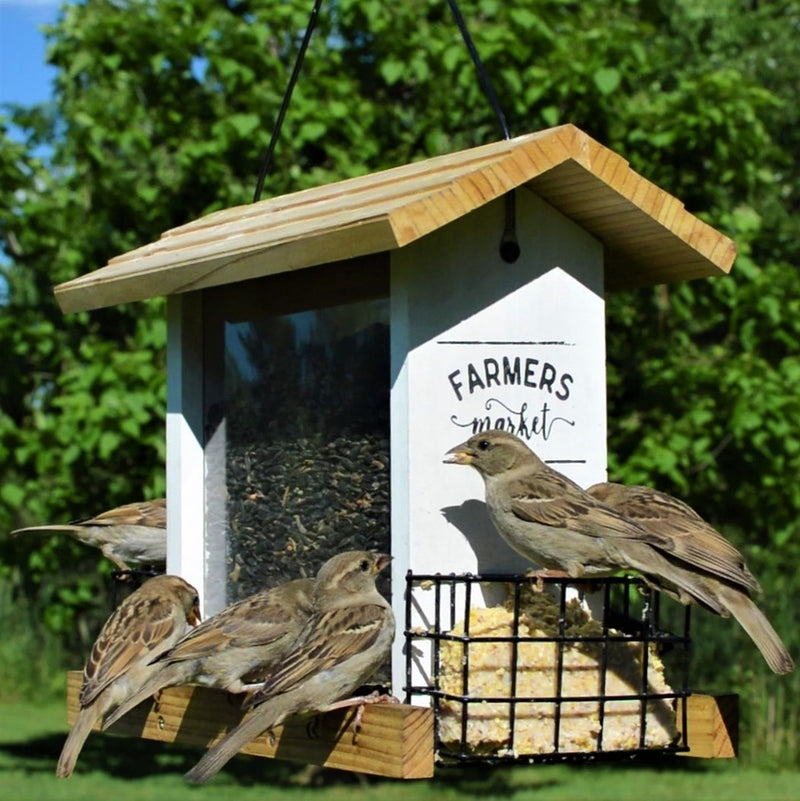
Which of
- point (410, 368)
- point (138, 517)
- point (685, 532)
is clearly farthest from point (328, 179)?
point (685, 532)

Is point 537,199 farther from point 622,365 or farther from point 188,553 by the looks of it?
point 622,365

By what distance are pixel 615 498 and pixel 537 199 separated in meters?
1.07

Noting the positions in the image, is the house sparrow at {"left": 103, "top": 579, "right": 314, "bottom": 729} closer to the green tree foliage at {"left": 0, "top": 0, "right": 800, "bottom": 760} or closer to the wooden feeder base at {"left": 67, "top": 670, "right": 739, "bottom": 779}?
the wooden feeder base at {"left": 67, "top": 670, "right": 739, "bottom": 779}

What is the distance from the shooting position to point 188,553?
5.98m

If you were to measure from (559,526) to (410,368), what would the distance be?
69 cm

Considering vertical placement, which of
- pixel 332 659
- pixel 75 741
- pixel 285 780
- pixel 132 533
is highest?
pixel 132 533

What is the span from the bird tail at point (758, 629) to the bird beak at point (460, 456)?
36.2 inches

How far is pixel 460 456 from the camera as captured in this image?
4836 millimetres

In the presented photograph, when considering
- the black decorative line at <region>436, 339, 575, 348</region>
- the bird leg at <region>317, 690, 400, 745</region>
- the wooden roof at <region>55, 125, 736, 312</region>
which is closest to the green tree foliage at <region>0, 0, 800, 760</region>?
the wooden roof at <region>55, 125, 736, 312</region>

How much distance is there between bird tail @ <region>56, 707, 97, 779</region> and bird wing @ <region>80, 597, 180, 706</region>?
0.05m

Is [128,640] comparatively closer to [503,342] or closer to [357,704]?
[357,704]

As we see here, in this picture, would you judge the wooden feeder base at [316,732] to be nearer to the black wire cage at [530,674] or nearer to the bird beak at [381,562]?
the black wire cage at [530,674]

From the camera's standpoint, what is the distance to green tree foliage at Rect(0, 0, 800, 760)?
989 centimetres

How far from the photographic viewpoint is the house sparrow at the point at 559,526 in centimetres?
482
